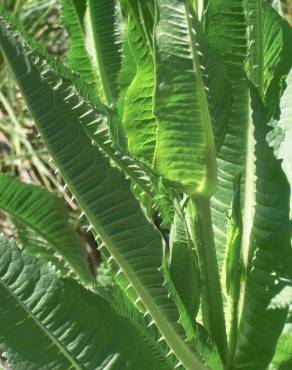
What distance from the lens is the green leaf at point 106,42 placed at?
0.97 m

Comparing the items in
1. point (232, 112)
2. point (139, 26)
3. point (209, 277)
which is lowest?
point (209, 277)

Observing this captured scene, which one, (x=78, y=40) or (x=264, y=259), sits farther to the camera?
(x=78, y=40)

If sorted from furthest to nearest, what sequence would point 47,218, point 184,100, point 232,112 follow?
1. point 47,218
2. point 232,112
3. point 184,100

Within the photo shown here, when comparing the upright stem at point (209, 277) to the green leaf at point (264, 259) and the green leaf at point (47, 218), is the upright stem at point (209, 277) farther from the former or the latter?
the green leaf at point (47, 218)

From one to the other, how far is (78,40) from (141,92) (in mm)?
301

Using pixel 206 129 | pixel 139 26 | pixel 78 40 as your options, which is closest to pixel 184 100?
pixel 206 129

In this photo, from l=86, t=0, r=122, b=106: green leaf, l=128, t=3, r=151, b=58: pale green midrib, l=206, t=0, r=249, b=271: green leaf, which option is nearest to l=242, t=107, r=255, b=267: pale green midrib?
l=206, t=0, r=249, b=271: green leaf

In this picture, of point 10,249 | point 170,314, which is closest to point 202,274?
point 170,314

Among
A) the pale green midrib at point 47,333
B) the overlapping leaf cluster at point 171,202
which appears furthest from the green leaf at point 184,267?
the pale green midrib at point 47,333

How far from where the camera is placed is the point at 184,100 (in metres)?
0.65

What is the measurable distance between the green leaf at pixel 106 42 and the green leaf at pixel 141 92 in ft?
0.65

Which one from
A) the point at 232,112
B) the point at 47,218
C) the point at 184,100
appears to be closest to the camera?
the point at 184,100

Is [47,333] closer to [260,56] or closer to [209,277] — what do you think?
[209,277]

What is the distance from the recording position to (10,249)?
68 cm
